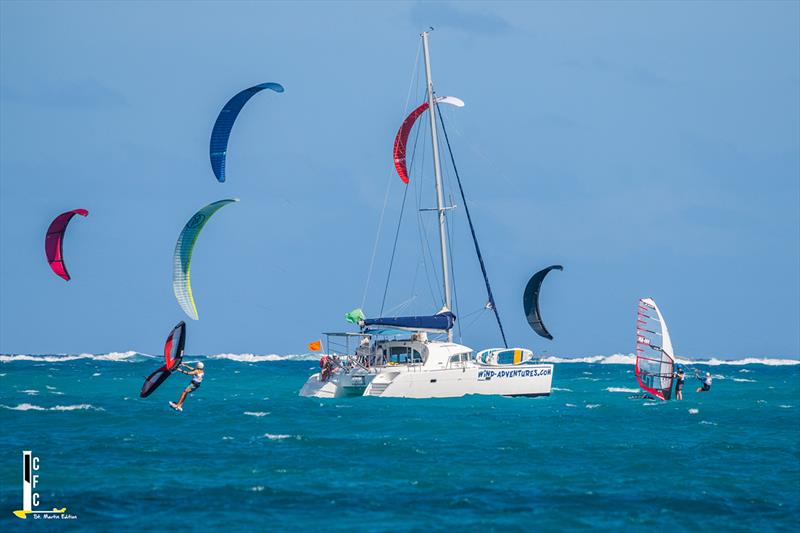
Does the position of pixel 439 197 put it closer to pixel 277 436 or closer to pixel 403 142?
pixel 403 142

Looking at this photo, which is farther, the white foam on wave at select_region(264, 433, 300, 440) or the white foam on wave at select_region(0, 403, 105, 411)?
the white foam on wave at select_region(0, 403, 105, 411)

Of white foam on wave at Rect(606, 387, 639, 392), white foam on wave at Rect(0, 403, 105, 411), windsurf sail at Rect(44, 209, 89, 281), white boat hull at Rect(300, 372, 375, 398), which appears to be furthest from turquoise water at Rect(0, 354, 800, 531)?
white foam on wave at Rect(606, 387, 639, 392)

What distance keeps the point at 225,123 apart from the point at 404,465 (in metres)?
Answer: 14.8

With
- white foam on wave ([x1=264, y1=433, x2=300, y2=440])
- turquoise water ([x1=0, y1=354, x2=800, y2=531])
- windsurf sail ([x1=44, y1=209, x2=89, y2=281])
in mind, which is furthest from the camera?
windsurf sail ([x1=44, y1=209, x2=89, y2=281])

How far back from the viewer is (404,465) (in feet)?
78.9

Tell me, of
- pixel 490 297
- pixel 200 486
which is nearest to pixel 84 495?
pixel 200 486

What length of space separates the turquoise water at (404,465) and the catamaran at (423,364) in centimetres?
76

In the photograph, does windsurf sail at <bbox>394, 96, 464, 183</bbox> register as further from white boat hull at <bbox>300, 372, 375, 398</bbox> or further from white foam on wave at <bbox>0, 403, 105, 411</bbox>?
white foam on wave at <bbox>0, 403, 105, 411</bbox>

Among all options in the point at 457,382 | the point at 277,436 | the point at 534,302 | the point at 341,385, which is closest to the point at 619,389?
the point at 534,302

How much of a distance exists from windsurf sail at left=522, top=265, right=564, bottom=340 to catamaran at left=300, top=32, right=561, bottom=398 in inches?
92.8

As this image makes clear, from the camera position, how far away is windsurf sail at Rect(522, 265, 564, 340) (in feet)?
146

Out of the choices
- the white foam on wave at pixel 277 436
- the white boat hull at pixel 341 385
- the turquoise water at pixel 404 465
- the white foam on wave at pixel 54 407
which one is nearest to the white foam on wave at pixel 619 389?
the turquoise water at pixel 404 465

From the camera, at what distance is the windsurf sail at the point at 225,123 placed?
34.3m

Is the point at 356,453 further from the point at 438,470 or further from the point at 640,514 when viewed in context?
the point at 640,514
